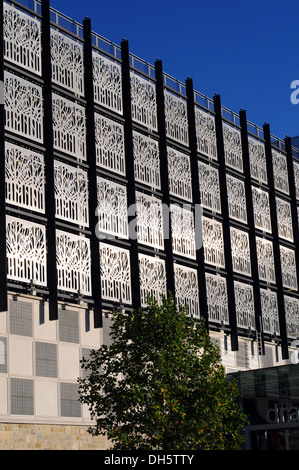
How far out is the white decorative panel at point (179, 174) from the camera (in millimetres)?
63844

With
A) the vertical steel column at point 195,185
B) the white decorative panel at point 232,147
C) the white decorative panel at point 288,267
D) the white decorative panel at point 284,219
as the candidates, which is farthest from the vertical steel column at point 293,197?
the vertical steel column at point 195,185

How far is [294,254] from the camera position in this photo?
250 ft

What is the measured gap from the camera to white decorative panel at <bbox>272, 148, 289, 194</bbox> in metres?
76.1

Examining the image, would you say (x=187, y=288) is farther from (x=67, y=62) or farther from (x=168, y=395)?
(x=168, y=395)

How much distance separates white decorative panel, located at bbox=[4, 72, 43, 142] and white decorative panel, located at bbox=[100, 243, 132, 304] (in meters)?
8.41

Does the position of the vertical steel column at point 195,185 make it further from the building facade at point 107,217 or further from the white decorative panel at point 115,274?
the white decorative panel at point 115,274

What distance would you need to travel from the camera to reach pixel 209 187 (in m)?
67.6

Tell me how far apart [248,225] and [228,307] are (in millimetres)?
8006

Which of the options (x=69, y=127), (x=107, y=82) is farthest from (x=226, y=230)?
(x=69, y=127)

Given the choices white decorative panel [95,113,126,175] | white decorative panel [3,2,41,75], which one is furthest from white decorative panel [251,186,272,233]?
white decorative panel [3,2,41,75]

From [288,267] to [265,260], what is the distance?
3568mm

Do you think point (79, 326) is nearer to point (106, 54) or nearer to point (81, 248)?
point (81, 248)

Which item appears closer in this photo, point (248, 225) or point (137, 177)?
point (137, 177)
